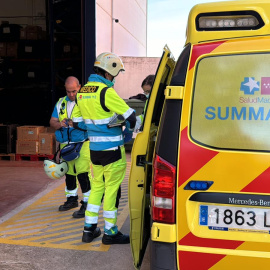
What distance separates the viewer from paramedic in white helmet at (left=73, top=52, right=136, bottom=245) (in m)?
4.04

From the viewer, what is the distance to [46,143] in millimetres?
9969

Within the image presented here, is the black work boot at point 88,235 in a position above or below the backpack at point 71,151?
below

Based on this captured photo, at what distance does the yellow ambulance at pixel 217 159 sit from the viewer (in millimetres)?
2348

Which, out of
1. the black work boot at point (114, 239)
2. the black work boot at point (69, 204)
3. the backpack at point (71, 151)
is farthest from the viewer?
the black work boot at point (69, 204)

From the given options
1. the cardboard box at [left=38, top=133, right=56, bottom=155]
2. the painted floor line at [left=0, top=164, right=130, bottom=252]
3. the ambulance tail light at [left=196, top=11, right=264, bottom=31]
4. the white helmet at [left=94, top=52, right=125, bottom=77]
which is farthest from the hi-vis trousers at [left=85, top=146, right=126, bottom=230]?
the cardboard box at [left=38, top=133, right=56, bottom=155]

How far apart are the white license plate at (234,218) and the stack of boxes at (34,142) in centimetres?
791

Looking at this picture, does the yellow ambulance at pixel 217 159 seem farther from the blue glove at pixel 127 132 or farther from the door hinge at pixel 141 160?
the blue glove at pixel 127 132

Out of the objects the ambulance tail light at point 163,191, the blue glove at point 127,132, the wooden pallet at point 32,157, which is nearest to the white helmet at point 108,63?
the blue glove at point 127,132

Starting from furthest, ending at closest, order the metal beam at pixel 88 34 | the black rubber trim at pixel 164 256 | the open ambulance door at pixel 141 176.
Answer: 1. the metal beam at pixel 88 34
2. the open ambulance door at pixel 141 176
3. the black rubber trim at pixel 164 256

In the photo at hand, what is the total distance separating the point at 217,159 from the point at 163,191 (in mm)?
394

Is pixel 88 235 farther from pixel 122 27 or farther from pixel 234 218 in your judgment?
pixel 122 27

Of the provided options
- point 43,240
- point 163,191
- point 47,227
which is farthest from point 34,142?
point 163,191

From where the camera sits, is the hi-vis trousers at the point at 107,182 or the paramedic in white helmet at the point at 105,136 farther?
the hi-vis trousers at the point at 107,182

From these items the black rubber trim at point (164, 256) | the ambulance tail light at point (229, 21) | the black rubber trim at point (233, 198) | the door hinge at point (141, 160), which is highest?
the ambulance tail light at point (229, 21)
